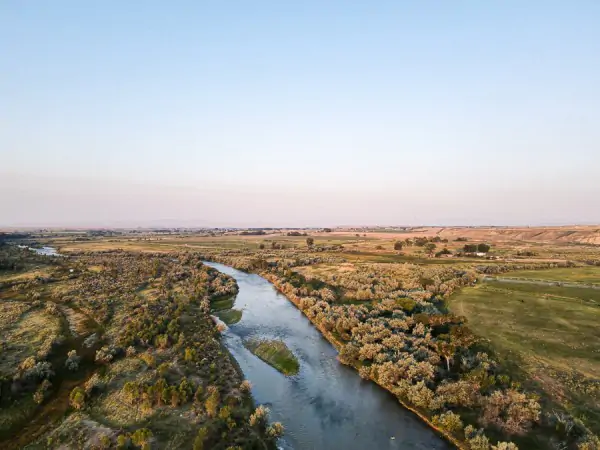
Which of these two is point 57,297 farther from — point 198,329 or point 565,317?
point 565,317

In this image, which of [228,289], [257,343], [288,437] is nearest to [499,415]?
[288,437]

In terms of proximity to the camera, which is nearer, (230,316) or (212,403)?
(212,403)

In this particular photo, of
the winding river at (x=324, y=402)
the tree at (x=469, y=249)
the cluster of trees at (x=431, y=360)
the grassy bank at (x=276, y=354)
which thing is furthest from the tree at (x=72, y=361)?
the tree at (x=469, y=249)

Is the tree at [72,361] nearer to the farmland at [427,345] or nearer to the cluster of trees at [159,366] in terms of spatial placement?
the cluster of trees at [159,366]

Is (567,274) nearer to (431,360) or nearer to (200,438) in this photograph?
(431,360)

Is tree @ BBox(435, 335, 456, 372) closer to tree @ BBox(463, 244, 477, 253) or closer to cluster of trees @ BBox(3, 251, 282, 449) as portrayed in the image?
cluster of trees @ BBox(3, 251, 282, 449)

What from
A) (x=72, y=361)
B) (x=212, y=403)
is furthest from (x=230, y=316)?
(x=212, y=403)
